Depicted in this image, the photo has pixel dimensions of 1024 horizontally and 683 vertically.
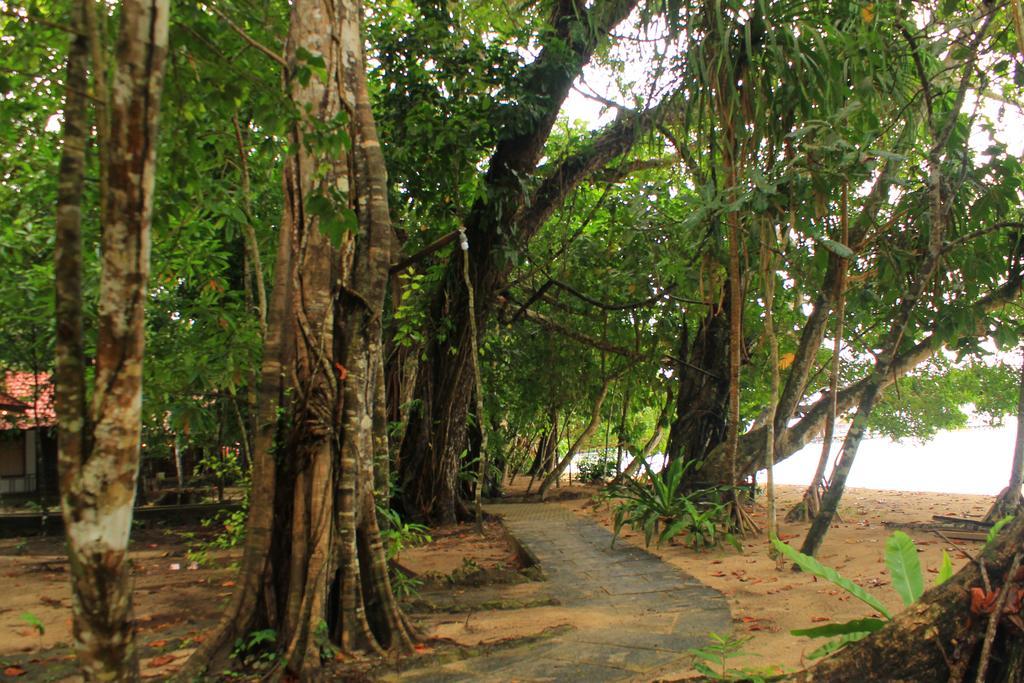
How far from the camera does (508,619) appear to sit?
4.93 metres

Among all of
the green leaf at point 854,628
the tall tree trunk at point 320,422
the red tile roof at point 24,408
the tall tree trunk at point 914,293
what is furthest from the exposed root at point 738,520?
the red tile roof at point 24,408

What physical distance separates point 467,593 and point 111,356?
402cm

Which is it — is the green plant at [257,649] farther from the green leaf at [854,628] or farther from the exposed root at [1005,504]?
the exposed root at [1005,504]

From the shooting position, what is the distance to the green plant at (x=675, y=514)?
7.09 m

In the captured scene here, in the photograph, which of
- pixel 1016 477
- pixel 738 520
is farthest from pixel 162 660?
pixel 1016 477

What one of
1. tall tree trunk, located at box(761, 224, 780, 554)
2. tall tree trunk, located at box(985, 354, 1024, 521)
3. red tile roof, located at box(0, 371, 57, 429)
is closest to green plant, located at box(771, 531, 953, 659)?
tall tree trunk, located at box(761, 224, 780, 554)

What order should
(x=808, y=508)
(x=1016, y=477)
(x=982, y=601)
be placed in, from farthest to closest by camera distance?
(x=808, y=508) → (x=1016, y=477) → (x=982, y=601)

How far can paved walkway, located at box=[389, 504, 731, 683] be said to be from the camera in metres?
3.84

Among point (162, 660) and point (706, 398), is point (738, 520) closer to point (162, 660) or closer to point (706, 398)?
point (706, 398)

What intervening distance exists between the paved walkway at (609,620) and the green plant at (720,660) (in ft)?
0.45

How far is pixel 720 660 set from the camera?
12.3ft

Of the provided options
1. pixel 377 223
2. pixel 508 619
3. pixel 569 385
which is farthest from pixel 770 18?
pixel 569 385

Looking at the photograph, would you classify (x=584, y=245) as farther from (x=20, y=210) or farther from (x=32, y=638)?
(x=32, y=638)

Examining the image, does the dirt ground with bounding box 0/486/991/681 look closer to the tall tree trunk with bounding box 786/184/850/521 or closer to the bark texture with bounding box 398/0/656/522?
the tall tree trunk with bounding box 786/184/850/521
